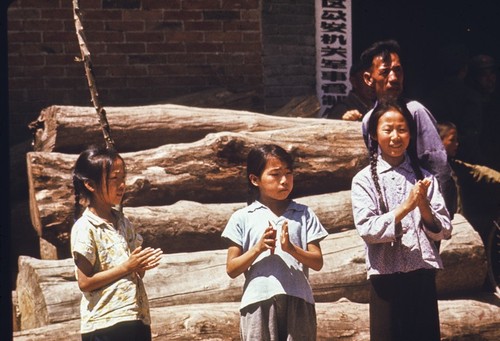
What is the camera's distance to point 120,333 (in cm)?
459

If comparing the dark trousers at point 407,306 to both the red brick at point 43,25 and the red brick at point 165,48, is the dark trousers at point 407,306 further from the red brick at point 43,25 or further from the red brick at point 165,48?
the red brick at point 43,25

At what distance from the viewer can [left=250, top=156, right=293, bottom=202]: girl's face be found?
4.94 m

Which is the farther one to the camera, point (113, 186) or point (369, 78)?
point (369, 78)

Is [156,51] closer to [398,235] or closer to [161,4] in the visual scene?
[161,4]

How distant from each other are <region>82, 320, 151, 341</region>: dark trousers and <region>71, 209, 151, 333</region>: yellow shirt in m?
0.02

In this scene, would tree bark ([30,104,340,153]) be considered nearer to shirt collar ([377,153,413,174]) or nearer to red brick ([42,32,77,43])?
red brick ([42,32,77,43])

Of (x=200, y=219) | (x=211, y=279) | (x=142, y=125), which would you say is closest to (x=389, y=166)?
(x=211, y=279)

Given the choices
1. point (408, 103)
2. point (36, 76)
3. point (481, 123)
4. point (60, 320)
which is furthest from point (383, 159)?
point (36, 76)

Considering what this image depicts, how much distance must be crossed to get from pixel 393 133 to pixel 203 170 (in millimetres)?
2506

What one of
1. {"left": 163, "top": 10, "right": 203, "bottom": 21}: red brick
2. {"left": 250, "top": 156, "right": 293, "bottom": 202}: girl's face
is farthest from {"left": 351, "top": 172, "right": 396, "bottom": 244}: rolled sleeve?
{"left": 163, "top": 10, "right": 203, "bottom": 21}: red brick

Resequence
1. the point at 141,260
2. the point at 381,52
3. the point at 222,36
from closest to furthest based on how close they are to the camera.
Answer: the point at 141,260 → the point at 381,52 → the point at 222,36

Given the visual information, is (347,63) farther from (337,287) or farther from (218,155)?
(337,287)

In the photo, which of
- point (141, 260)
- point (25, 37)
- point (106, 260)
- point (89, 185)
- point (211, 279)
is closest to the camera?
point (141, 260)

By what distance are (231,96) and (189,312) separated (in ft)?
11.4
